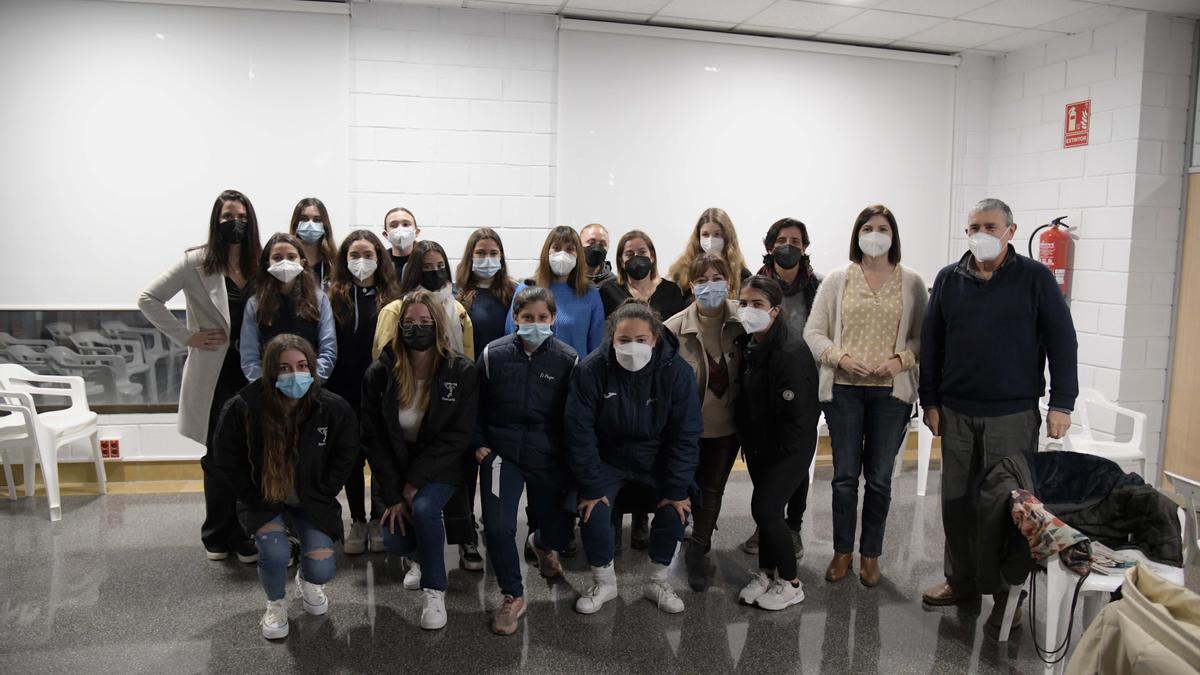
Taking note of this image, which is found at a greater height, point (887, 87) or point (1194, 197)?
point (887, 87)

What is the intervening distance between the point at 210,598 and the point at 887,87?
16.2 ft

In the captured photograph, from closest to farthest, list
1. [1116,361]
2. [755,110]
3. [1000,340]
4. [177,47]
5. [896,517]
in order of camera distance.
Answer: [1000,340] → [896,517] → [177,47] → [1116,361] → [755,110]

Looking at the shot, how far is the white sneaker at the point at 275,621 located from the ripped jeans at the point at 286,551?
0.03m

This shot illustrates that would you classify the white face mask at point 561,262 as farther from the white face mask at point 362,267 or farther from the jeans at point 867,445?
the jeans at point 867,445

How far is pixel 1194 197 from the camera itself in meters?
4.66

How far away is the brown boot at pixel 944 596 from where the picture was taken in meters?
3.13

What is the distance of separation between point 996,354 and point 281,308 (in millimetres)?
2726

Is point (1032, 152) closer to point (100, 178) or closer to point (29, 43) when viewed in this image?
point (100, 178)

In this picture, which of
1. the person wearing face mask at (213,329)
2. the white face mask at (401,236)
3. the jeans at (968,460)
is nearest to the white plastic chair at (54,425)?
the person wearing face mask at (213,329)

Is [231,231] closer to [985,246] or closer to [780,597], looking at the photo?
[780,597]

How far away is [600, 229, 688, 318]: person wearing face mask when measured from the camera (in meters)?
3.56

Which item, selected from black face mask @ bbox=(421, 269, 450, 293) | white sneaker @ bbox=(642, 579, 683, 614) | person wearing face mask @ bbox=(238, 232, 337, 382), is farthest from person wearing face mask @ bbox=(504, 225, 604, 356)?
white sneaker @ bbox=(642, 579, 683, 614)

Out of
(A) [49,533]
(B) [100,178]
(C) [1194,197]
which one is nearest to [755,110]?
(C) [1194,197]

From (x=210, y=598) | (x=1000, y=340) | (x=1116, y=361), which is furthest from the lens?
(x=1116, y=361)
